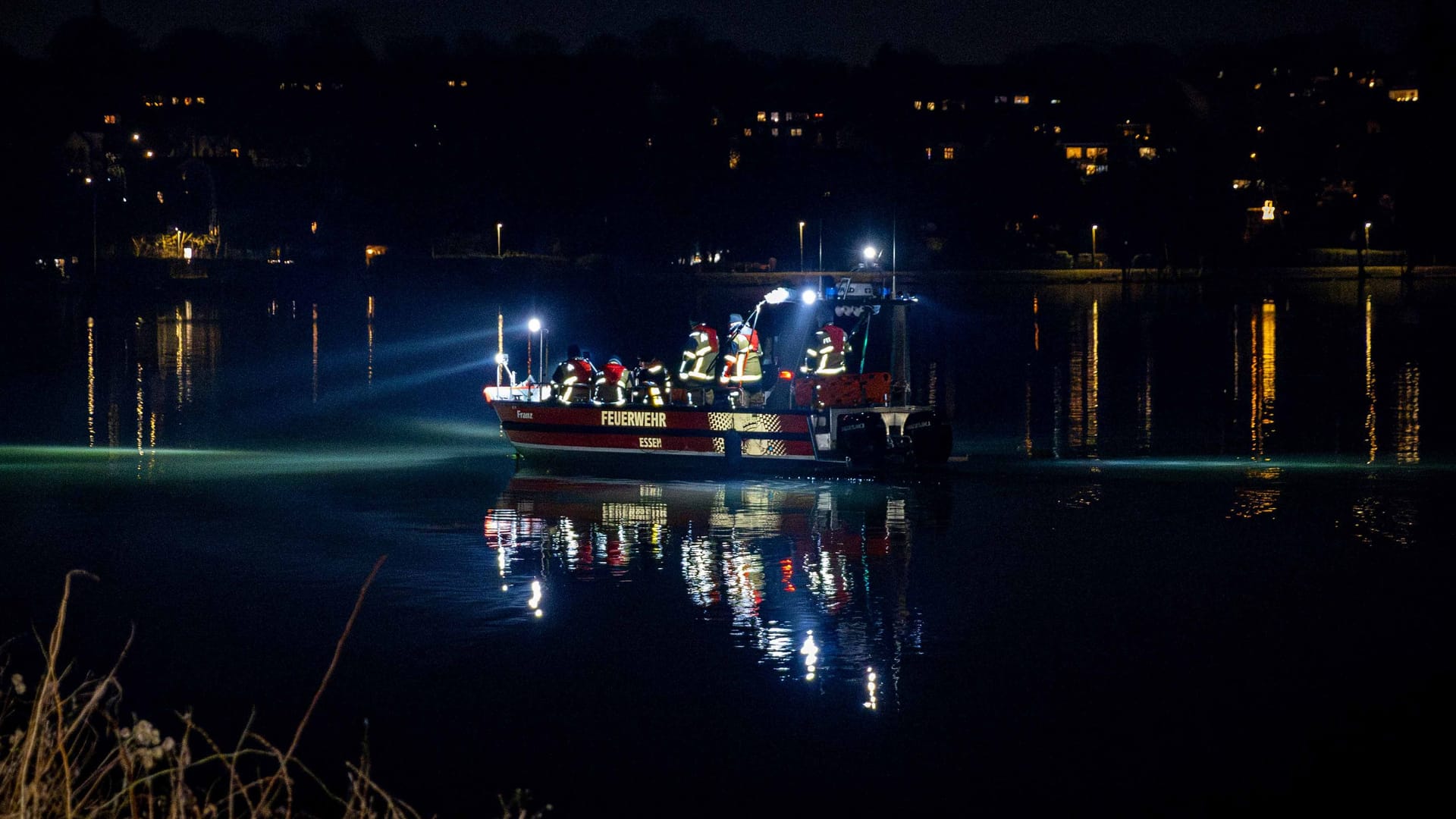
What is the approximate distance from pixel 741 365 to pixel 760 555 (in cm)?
571

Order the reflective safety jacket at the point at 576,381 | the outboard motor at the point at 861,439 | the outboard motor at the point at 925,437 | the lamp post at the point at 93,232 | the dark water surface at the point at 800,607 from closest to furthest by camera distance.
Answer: the dark water surface at the point at 800,607, the outboard motor at the point at 861,439, the outboard motor at the point at 925,437, the reflective safety jacket at the point at 576,381, the lamp post at the point at 93,232

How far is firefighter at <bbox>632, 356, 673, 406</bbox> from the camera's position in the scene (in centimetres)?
2208

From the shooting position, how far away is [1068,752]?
9.93 metres

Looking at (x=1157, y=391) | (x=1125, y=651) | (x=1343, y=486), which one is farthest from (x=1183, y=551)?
(x=1157, y=391)

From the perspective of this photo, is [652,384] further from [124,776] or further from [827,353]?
[124,776]

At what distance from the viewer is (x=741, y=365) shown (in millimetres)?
21344

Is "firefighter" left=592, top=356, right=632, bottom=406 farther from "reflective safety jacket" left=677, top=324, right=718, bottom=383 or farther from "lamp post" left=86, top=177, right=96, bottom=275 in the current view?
"lamp post" left=86, top=177, right=96, bottom=275

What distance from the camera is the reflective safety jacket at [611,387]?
22344mm

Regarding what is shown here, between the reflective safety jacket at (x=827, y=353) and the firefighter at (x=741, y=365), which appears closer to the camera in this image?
the reflective safety jacket at (x=827, y=353)

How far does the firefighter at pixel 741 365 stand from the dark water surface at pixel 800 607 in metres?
1.34

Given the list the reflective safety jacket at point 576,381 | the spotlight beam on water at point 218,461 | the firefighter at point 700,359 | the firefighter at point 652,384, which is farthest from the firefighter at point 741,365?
the spotlight beam on water at point 218,461

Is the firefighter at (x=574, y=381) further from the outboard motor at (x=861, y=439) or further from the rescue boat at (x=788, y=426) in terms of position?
the outboard motor at (x=861, y=439)

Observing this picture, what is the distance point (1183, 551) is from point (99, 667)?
9.76 meters

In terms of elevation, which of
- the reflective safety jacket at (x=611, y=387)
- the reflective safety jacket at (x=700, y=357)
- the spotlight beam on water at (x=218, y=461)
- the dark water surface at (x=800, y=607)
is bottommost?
the dark water surface at (x=800, y=607)
